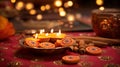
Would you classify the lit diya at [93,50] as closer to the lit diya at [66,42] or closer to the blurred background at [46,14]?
the lit diya at [66,42]

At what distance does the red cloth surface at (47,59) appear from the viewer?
0.77 m

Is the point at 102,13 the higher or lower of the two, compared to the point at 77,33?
higher

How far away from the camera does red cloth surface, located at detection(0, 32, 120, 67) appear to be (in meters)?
0.77

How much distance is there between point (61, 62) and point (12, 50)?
0.22 m

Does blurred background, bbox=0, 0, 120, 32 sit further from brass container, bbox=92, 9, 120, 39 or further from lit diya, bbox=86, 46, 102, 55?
lit diya, bbox=86, 46, 102, 55

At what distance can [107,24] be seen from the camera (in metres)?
1.01

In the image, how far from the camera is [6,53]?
875mm

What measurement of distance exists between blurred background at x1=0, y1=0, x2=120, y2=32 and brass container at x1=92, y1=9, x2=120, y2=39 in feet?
0.37

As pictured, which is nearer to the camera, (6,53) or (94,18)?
(6,53)

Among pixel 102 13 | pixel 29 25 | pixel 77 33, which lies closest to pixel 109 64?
pixel 102 13

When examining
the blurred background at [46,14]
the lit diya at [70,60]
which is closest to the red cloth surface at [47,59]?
the lit diya at [70,60]

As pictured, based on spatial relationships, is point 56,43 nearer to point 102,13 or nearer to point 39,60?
point 39,60

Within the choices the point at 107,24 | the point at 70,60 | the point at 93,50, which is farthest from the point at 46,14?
the point at 70,60

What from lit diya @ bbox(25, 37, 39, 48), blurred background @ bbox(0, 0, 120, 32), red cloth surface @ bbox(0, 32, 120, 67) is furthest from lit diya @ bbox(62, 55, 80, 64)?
blurred background @ bbox(0, 0, 120, 32)
